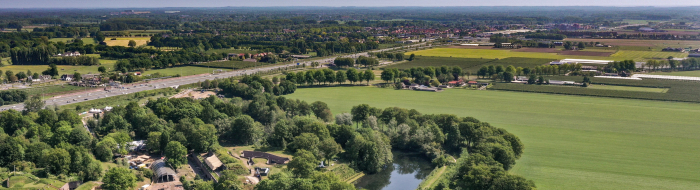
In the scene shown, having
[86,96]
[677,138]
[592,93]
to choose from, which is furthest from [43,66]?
[677,138]

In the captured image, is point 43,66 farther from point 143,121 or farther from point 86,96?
point 143,121

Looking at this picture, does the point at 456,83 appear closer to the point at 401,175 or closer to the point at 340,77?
the point at 340,77

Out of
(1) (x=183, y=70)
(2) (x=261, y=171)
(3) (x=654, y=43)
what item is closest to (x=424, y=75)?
(1) (x=183, y=70)

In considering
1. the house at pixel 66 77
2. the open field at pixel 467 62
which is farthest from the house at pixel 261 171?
the open field at pixel 467 62

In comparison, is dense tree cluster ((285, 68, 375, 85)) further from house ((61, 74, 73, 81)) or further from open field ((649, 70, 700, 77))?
open field ((649, 70, 700, 77))

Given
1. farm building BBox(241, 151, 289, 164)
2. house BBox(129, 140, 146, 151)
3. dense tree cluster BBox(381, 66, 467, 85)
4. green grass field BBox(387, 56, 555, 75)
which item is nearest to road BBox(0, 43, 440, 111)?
house BBox(129, 140, 146, 151)

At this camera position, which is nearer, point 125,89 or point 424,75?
point 125,89

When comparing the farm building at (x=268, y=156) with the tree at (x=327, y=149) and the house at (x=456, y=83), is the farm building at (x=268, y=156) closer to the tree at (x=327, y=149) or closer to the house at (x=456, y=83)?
the tree at (x=327, y=149)
